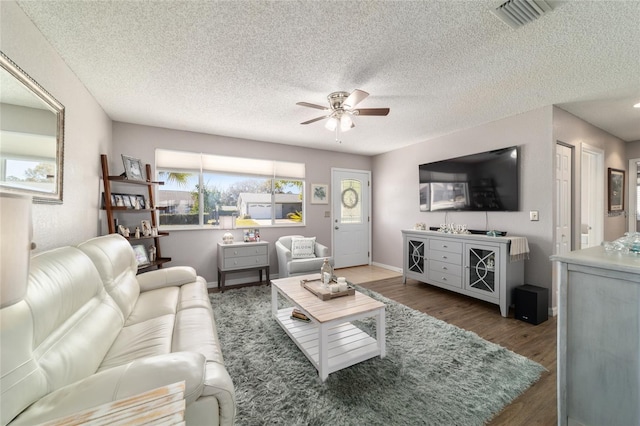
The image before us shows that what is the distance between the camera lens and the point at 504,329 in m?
2.58

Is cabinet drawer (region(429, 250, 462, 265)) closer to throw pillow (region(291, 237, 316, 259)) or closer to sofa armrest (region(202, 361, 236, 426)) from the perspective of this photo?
→ throw pillow (region(291, 237, 316, 259))

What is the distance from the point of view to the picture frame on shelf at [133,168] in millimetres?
3092

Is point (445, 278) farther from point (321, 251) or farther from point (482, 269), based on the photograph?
point (321, 251)

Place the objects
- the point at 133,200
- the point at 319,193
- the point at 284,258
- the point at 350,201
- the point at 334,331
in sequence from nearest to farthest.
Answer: the point at 334,331 < the point at 133,200 < the point at 284,258 < the point at 319,193 < the point at 350,201

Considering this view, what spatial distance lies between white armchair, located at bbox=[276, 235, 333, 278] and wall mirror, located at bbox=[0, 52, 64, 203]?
2531mm

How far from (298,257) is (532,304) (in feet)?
9.61

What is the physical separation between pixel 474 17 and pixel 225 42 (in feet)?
5.44

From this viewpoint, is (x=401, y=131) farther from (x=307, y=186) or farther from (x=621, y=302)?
(x=621, y=302)

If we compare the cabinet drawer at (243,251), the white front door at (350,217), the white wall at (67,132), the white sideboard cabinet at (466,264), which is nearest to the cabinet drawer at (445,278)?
the white sideboard cabinet at (466,264)

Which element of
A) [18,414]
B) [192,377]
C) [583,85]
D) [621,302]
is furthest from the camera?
[583,85]

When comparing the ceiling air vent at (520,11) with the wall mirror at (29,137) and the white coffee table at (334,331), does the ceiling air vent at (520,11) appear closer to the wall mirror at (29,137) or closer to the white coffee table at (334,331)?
the white coffee table at (334,331)

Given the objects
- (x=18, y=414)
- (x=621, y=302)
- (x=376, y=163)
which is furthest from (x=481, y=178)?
(x=18, y=414)

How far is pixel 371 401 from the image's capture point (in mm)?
1600

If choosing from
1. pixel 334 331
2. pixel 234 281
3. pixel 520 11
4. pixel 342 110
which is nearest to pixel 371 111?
pixel 342 110
